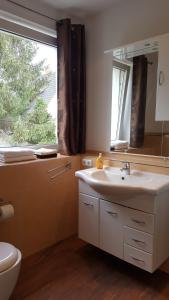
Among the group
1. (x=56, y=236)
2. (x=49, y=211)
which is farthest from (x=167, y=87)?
(x=56, y=236)

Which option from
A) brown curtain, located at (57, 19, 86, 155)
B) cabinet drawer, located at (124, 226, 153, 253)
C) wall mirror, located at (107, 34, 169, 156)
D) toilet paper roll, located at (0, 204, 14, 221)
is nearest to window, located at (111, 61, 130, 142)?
wall mirror, located at (107, 34, 169, 156)

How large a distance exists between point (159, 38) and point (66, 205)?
1.73m

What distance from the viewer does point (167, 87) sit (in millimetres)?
1780

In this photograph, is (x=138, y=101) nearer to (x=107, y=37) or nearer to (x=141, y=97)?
(x=141, y=97)

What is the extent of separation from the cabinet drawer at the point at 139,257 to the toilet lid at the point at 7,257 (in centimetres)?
80

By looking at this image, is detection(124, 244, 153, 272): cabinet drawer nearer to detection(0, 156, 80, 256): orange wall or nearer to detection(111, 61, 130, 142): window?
detection(0, 156, 80, 256): orange wall

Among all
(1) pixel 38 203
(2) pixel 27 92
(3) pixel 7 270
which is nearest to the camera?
(3) pixel 7 270

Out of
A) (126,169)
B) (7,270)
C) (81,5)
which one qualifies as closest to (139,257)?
(126,169)

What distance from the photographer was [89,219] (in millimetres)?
1899

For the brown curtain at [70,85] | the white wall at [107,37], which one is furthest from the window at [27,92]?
the white wall at [107,37]

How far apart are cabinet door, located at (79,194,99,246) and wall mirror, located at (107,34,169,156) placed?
601mm

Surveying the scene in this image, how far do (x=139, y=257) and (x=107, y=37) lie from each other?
6.44 feet

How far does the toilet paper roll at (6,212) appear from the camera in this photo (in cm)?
167

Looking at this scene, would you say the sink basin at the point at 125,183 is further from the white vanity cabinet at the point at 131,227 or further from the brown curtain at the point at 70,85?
the brown curtain at the point at 70,85
